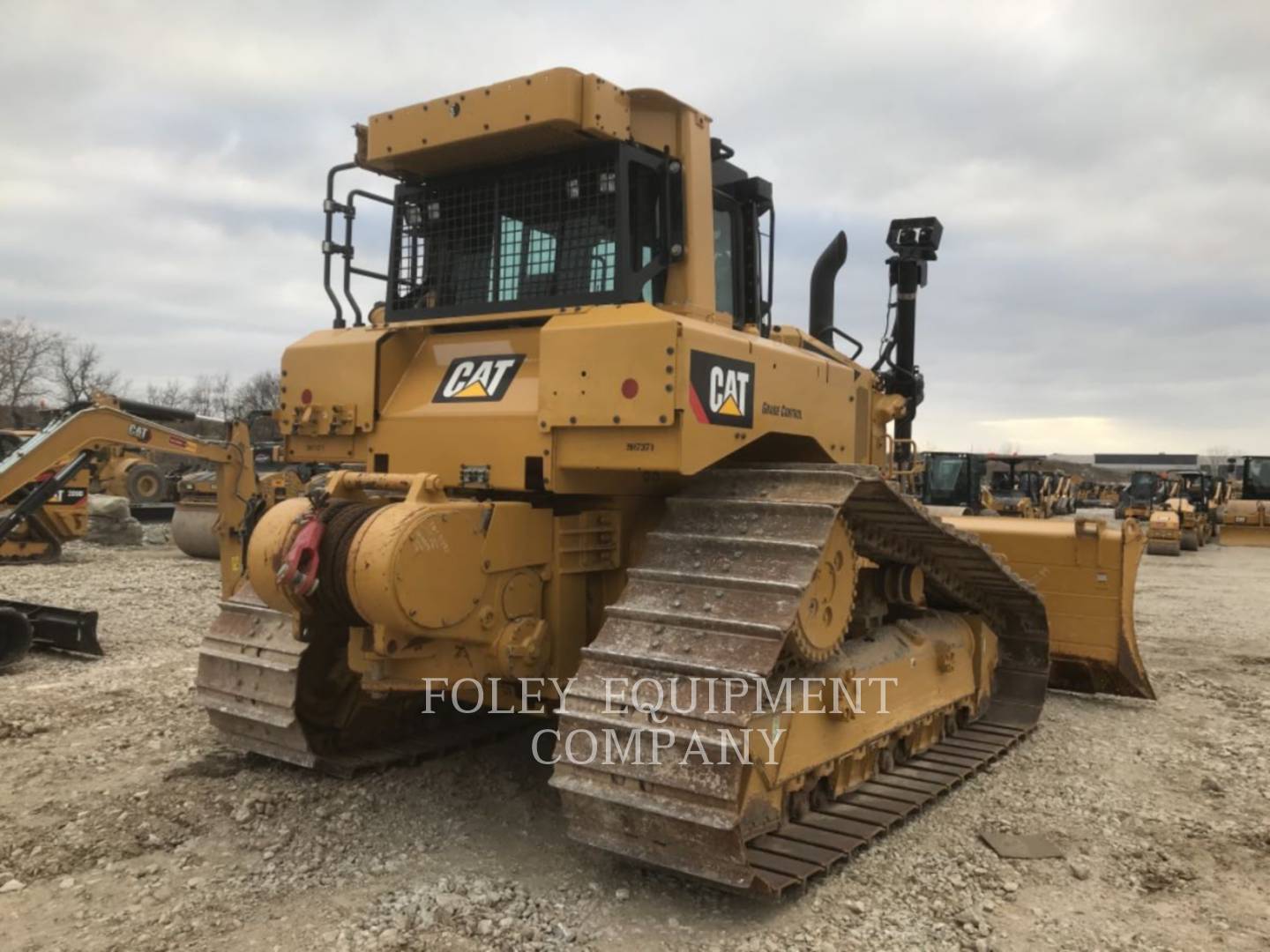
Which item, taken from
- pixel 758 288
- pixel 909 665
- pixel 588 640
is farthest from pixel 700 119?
pixel 909 665

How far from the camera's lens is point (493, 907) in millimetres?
3852

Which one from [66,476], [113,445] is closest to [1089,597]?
[66,476]

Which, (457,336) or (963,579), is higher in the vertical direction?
(457,336)

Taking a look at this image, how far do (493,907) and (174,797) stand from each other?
1.98 m

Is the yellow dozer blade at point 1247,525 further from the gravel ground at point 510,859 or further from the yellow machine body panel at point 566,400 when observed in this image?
the yellow machine body panel at point 566,400

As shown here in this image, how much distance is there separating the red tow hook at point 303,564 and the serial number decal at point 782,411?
78.0 inches

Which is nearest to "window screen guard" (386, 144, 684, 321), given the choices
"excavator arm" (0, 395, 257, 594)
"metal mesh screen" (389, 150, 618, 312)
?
"metal mesh screen" (389, 150, 618, 312)

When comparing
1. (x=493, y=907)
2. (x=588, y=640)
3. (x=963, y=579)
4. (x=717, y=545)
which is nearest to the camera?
(x=493, y=907)

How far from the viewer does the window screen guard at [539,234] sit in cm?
477

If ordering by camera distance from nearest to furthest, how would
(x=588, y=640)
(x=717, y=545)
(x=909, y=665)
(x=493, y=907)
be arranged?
(x=493, y=907) → (x=717, y=545) → (x=588, y=640) → (x=909, y=665)

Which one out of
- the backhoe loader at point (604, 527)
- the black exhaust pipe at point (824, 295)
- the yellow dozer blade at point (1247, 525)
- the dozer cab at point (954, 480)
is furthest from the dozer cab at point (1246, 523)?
the black exhaust pipe at point (824, 295)

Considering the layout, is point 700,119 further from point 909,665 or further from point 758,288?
point 909,665

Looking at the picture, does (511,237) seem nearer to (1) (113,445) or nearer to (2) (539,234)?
(2) (539,234)

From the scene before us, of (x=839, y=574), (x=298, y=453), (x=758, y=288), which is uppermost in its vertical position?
(x=758, y=288)
